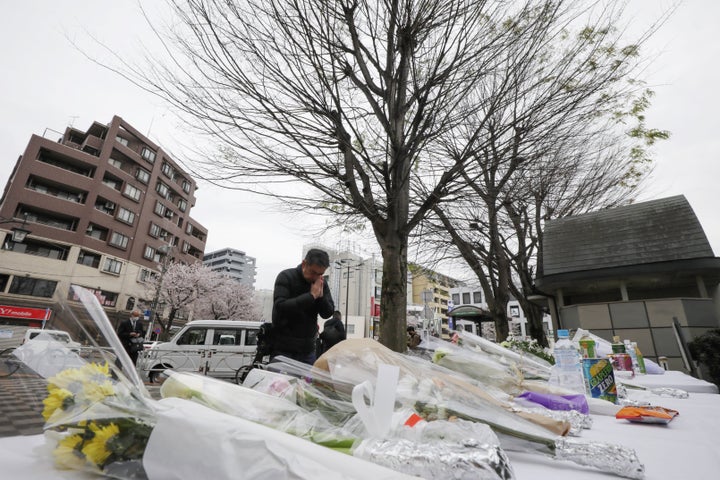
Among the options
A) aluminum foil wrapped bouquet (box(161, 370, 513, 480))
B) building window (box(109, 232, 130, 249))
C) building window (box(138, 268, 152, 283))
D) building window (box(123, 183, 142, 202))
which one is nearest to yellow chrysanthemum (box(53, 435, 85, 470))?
aluminum foil wrapped bouquet (box(161, 370, 513, 480))

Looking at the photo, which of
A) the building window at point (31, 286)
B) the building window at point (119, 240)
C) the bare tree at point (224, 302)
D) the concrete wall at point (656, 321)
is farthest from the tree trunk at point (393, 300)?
the building window at point (119, 240)

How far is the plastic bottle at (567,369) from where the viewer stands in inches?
71.5

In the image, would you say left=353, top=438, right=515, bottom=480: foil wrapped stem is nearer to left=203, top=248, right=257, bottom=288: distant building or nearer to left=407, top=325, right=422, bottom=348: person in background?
left=407, top=325, right=422, bottom=348: person in background

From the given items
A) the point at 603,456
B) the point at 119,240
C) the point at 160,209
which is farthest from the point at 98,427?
the point at 160,209

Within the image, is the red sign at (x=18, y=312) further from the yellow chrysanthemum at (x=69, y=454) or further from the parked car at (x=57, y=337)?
the yellow chrysanthemum at (x=69, y=454)

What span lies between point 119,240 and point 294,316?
35.1 m

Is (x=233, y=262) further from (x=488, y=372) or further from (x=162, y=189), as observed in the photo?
(x=488, y=372)

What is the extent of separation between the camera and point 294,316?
9.30 feet

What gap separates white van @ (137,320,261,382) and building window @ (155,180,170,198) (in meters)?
30.4

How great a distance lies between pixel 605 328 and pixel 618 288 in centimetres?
203

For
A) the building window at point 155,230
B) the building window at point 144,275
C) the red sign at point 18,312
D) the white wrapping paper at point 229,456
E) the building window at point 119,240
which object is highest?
the building window at point 155,230

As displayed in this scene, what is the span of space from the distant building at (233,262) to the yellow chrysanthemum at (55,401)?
102057 millimetres

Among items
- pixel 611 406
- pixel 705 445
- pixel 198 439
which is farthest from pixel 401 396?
pixel 611 406

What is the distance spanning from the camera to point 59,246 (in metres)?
26.0
